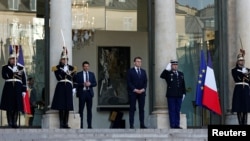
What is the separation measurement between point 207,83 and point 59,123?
3.96m

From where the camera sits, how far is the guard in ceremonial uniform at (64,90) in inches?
533

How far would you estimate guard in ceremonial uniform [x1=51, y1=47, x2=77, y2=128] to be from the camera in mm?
13543

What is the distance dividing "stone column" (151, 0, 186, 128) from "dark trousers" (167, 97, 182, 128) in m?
0.46

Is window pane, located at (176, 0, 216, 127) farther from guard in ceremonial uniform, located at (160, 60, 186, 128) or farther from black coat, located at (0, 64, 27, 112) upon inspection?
black coat, located at (0, 64, 27, 112)

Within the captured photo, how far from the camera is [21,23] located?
15656 mm

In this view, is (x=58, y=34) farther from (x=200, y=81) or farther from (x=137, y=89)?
(x=200, y=81)

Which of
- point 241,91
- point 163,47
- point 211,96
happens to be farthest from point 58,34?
point 241,91

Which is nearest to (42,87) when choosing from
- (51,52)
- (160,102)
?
(51,52)

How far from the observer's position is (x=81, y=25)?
18.6 meters

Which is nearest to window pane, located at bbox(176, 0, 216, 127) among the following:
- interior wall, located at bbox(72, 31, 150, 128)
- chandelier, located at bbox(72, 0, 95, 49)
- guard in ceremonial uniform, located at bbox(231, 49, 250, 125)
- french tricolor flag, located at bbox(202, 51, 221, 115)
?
french tricolor flag, located at bbox(202, 51, 221, 115)

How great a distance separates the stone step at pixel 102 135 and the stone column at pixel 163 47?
2136 millimetres

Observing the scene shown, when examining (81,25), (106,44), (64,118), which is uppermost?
(81,25)

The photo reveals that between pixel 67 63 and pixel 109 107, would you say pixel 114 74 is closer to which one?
pixel 109 107

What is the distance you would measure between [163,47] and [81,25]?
4458mm
